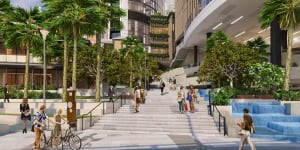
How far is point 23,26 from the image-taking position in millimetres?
32156

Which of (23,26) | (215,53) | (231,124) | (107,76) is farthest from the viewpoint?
(107,76)

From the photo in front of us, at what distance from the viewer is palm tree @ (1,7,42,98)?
31.7m

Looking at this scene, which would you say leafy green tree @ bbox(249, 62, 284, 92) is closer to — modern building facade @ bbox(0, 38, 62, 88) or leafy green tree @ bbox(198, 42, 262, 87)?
leafy green tree @ bbox(198, 42, 262, 87)

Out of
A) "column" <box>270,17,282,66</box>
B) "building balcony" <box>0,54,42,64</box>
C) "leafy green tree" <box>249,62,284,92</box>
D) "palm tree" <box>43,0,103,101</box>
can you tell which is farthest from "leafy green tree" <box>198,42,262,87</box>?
"building balcony" <box>0,54,42,64</box>

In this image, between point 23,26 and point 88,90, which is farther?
point 88,90

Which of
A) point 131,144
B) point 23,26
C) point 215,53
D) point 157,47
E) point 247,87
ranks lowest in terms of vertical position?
point 131,144

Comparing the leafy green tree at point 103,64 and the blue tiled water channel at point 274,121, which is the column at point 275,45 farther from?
the leafy green tree at point 103,64

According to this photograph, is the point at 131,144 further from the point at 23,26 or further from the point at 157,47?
the point at 157,47

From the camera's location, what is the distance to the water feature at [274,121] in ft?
56.8

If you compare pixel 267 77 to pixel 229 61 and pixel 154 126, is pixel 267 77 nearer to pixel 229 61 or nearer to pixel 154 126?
pixel 229 61

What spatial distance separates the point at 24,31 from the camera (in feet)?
104

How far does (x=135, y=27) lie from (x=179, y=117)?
269 ft

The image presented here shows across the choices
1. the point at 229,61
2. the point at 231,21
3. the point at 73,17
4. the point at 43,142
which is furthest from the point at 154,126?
the point at 231,21

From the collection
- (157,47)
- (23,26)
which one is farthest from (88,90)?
(157,47)
